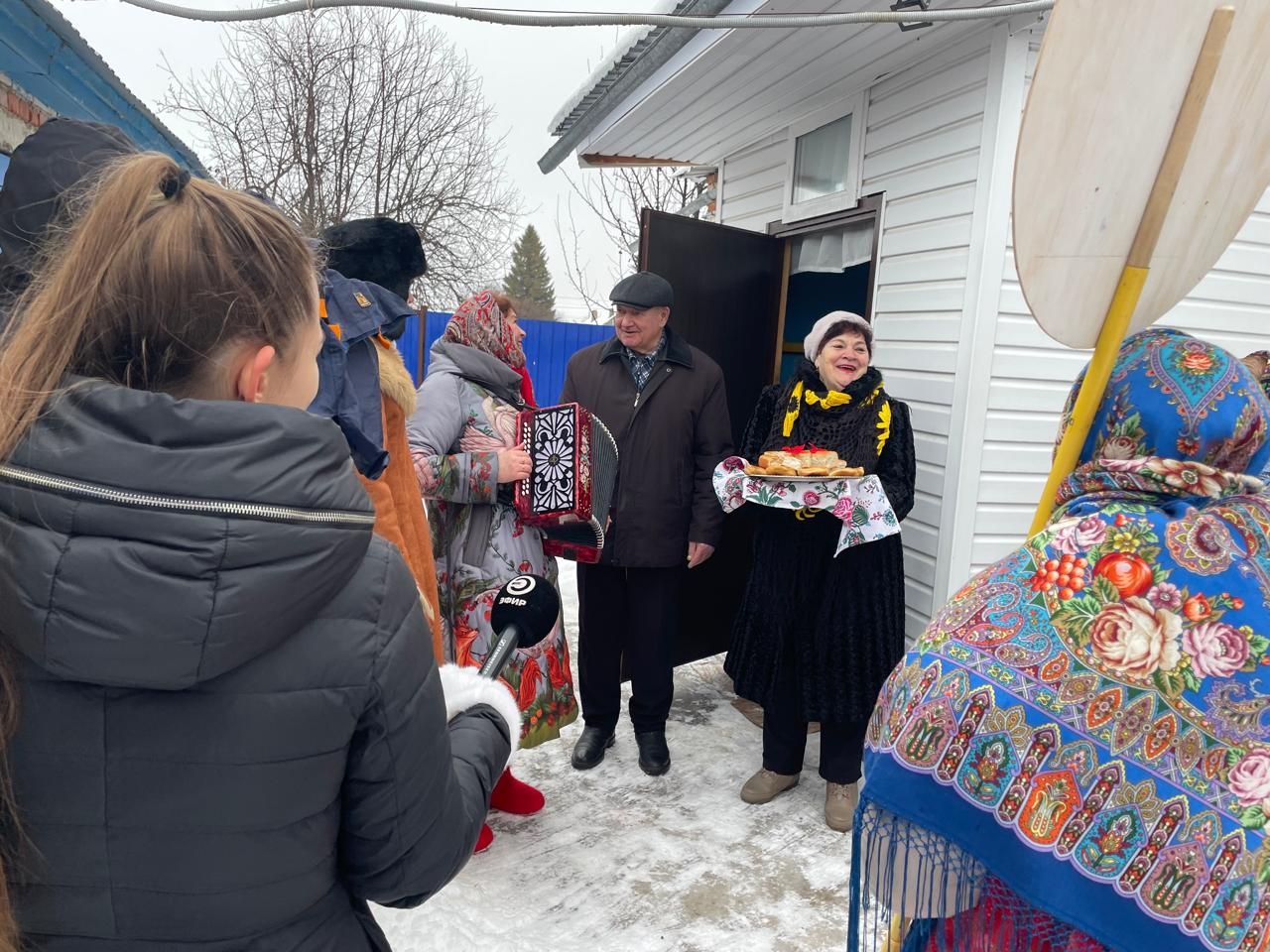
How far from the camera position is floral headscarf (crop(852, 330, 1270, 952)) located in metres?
1.19

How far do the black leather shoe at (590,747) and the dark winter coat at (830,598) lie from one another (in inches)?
29.6

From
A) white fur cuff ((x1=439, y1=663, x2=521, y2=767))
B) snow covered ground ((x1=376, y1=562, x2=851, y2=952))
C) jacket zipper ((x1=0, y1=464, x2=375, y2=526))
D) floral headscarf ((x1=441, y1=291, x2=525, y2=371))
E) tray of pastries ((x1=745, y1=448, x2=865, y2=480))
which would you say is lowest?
snow covered ground ((x1=376, y1=562, x2=851, y2=952))

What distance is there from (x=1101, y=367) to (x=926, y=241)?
2.25 m

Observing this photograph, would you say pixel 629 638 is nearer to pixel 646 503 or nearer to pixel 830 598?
pixel 646 503

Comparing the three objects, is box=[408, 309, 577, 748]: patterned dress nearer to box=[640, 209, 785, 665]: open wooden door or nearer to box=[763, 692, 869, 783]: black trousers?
box=[763, 692, 869, 783]: black trousers

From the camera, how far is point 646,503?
10.9 ft

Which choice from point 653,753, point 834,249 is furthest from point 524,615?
point 834,249

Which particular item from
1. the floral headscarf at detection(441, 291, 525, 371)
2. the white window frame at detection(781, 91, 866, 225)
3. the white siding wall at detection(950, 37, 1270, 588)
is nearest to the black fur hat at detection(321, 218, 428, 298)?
the floral headscarf at detection(441, 291, 525, 371)

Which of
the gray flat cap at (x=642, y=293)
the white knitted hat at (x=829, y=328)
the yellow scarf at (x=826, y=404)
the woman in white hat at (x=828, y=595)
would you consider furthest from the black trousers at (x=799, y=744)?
the gray flat cap at (x=642, y=293)

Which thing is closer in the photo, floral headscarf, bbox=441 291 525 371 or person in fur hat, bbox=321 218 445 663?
person in fur hat, bbox=321 218 445 663

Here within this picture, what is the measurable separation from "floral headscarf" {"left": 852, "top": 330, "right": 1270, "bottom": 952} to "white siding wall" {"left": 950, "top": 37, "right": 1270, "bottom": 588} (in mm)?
1945

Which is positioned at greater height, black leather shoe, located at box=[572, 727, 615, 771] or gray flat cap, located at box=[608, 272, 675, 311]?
gray flat cap, located at box=[608, 272, 675, 311]

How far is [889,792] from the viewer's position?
1334 mm

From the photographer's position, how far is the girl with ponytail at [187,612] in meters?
0.73
